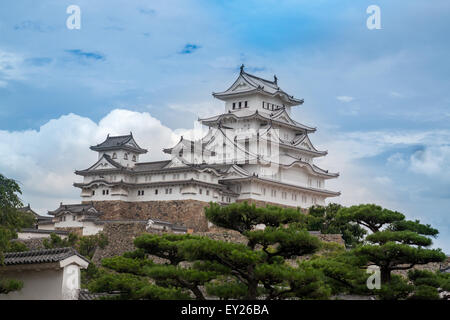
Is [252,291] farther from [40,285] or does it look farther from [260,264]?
[40,285]

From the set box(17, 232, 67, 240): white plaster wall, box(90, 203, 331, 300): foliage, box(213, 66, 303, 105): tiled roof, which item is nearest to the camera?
box(90, 203, 331, 300): foliage

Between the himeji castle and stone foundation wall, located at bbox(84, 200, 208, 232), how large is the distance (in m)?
0.44

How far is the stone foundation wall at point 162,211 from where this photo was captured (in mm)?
45125

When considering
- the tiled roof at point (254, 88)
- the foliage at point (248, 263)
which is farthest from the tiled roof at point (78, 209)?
the foliage at point (248, 263)

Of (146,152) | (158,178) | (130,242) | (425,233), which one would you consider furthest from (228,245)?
(146,152)

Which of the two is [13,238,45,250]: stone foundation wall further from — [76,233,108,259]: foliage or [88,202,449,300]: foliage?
[88,202,449,300]: foliage

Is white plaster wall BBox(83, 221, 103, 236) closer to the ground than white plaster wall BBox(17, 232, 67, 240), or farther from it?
farther from it

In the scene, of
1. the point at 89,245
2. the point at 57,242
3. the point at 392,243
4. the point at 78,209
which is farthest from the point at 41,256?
the point at 78,209

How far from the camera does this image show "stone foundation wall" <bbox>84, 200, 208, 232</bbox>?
4512cm

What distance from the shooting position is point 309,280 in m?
17.2

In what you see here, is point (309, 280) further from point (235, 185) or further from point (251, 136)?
point (251, 136)

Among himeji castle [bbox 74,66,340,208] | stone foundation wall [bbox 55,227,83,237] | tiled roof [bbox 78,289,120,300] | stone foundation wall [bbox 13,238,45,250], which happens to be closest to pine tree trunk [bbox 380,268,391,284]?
tiled roof [bbox 78,289,120,300]
